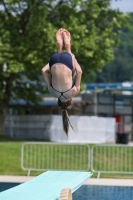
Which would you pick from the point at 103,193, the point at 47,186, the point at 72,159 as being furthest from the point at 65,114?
the point at 72,159

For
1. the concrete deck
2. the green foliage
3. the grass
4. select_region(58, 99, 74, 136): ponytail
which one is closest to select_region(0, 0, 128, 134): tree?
the green foliage

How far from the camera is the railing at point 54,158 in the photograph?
73.7 feet

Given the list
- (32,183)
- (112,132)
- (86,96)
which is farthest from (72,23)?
(32,183)

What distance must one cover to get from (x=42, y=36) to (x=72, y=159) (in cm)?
1066

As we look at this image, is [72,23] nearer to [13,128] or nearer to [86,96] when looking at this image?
[13,128]

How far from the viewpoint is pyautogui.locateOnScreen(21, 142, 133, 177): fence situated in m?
22.4

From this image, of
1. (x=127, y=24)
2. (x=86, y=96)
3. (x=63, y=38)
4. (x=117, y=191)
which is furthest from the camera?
(x=86, y=96)

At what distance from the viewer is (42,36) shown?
32.9 m

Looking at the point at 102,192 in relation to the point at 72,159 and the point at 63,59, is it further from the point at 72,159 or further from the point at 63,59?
the point at 63,59

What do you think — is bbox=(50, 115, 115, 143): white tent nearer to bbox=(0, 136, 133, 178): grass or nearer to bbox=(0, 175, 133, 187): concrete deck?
bbox=(0, 136, 133, 178): grass

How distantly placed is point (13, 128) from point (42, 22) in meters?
7.92

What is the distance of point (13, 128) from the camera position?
3778 centimetres

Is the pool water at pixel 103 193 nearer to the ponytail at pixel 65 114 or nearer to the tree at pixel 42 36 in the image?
the ponytail at pixel 65 114

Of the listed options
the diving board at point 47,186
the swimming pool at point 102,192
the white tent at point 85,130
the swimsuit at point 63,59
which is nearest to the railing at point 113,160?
the swimming pool at point 102,192
